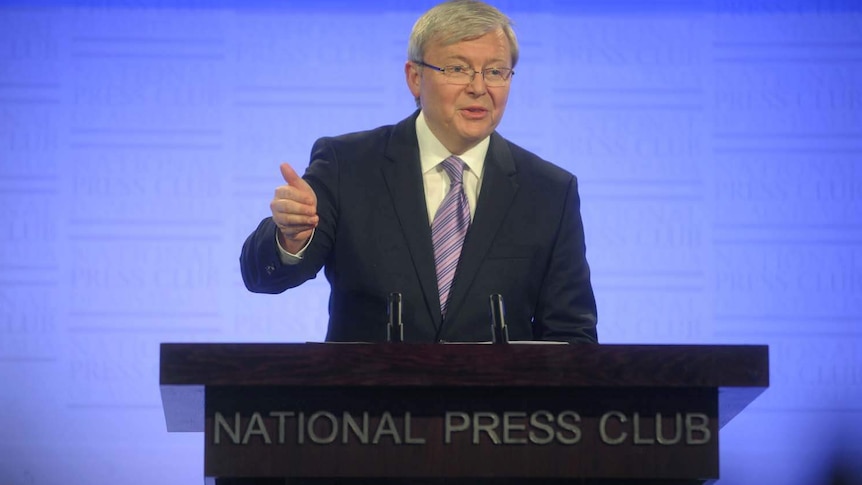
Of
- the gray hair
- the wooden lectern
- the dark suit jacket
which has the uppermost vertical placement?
the gray hair

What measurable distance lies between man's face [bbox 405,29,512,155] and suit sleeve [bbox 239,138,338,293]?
25cm

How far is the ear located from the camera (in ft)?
9.04

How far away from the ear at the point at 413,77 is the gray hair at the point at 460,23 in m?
0.04

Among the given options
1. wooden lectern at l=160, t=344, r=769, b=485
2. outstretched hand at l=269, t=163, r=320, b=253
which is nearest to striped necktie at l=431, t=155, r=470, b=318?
outstretched hand at l=269, t=163, r=320, b=253

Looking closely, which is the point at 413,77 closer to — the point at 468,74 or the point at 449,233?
the point at 468,74

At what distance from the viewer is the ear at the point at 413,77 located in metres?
2.75

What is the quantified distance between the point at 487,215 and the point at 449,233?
0.09 meters

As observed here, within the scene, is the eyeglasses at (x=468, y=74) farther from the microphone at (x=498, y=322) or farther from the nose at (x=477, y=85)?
the microphone at (x=498, y=322)

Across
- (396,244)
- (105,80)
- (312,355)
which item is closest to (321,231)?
(396,244)

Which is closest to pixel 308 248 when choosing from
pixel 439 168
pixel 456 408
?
pixel 439 168

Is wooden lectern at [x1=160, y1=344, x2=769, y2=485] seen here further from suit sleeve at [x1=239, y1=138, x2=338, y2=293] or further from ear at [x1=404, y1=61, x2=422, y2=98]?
ear at [x1=404, y1=61, x2=422, y2=98]

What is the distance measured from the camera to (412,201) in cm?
259

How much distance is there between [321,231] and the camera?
2584 mm

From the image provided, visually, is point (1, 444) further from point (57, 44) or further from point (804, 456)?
point (804, 456)
